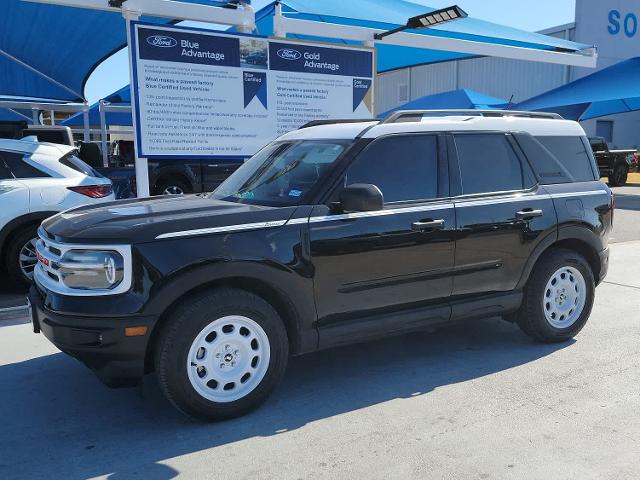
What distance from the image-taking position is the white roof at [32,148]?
6.71 metres

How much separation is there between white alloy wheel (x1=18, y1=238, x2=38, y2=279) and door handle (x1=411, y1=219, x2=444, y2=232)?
182 inches

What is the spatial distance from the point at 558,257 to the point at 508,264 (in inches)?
23.6

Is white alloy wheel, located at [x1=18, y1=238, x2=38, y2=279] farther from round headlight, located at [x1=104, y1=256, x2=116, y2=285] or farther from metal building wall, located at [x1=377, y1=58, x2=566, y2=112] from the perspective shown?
metal building wall, located at [x1=377, y1=58, x2=566, y2=112]

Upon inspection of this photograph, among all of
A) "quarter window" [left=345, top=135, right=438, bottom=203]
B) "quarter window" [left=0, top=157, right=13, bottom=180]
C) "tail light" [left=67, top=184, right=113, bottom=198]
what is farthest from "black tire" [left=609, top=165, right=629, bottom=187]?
"quarter window" [left=0, top=157, right=13, bottom=180]

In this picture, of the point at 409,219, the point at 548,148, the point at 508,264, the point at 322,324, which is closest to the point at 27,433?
the point at 322,324

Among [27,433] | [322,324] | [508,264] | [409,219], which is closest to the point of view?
[27,433]

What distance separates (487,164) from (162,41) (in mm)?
4530

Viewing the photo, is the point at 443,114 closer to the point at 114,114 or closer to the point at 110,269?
the point at 110,269

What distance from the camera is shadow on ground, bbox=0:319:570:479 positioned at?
3219mm

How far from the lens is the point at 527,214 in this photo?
4.61 meters

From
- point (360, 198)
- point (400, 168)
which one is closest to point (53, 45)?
point (400, 168)

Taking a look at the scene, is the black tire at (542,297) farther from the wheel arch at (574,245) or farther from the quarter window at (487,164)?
the quarter window at (487,164)

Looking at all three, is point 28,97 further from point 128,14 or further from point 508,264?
point 508,264

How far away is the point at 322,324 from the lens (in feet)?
12.6
